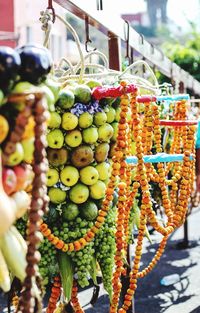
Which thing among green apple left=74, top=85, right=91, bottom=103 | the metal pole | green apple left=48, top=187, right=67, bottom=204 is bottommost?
green apple left=48, top=187, right=67, bottom=204

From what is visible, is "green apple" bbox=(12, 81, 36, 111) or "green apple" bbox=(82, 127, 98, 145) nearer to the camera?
"green apple" bbox=(12, 81, 36, 111)

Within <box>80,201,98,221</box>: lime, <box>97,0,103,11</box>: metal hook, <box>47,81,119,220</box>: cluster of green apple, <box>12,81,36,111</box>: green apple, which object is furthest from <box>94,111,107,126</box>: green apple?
<box>97,0,103,11</box>: metal hook

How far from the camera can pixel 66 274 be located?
1.53m

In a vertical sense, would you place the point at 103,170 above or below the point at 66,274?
above

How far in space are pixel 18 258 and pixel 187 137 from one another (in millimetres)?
1046

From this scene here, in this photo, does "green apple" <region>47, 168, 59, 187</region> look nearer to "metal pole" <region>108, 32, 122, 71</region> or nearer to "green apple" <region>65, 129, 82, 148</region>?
"green apple" <region>65, 129, 82, 148</region>

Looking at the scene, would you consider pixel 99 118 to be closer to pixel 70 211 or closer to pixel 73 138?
pixel 73 138

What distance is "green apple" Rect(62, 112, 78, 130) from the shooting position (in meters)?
1.49

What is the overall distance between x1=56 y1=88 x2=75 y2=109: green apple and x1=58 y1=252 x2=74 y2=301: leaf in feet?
1.34

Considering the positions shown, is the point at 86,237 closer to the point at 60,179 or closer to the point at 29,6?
the point at 60,179

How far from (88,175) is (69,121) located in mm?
155

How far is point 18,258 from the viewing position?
1.00m

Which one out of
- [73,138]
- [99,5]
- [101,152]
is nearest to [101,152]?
[101,152]

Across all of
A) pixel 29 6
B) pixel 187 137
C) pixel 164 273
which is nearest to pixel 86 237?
pixel 187 137
